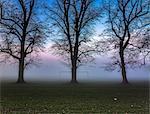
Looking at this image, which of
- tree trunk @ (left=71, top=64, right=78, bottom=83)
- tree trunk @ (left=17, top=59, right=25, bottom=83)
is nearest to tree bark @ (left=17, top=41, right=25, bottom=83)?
tree trunk @ (left=17, top=59, right=25, bottom=83)

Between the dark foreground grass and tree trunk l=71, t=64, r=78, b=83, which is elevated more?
tree trunk l=71, t=64, r=78, b=83

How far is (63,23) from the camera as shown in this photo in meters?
56.3

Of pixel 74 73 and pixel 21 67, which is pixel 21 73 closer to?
pixel 21 67

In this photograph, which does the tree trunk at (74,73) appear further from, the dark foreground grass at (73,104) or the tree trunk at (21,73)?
the dark foreground grass at (73,104)

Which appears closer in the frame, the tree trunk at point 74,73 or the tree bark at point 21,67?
the tree bark at point 21,67

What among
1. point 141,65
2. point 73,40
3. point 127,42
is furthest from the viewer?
point 73,40

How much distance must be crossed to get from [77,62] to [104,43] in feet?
18.2

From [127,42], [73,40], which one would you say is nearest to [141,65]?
[127,42]

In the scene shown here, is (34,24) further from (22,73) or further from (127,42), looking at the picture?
(127,42)

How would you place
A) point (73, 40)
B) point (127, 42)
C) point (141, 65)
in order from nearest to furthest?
point (141, 65), point (127, 42), point (73, 40)

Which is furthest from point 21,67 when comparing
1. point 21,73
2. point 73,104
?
point 73,104

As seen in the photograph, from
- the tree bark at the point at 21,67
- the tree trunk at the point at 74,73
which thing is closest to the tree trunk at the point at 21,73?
the tree bark at the point at 21,67

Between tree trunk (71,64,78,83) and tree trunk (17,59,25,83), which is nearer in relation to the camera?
tree trunk (17,59,25,83)

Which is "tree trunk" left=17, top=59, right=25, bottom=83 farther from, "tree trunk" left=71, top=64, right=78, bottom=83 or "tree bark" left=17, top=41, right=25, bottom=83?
"tree trunk" left=71, top=64, right=78, bottom=83
